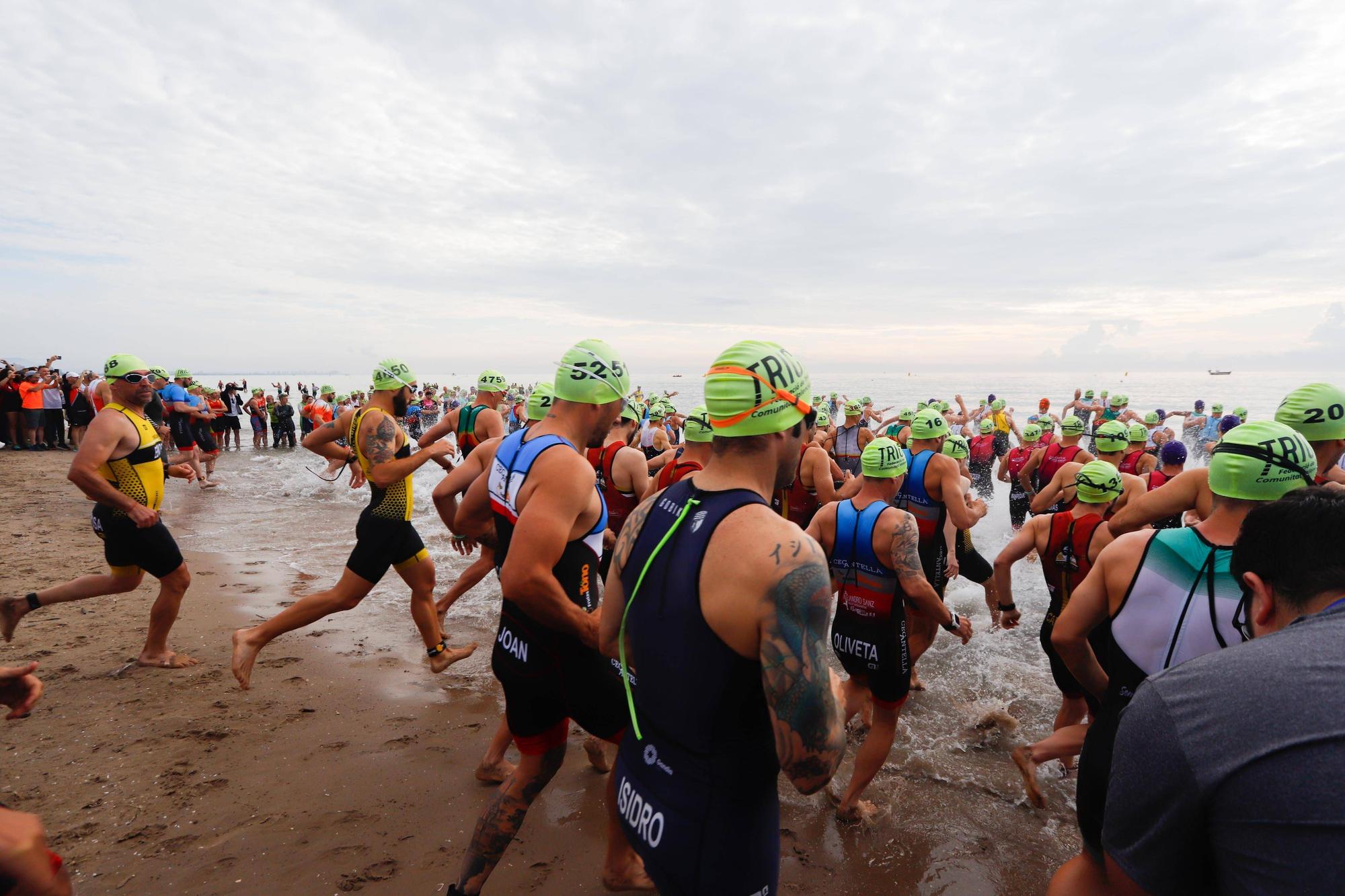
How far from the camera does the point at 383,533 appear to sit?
4469 mm

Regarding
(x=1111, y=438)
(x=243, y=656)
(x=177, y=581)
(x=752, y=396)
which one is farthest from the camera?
(x=1111, y=438)

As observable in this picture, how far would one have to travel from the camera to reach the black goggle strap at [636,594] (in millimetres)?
→ 1719

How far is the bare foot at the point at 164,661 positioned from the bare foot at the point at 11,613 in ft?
2.64

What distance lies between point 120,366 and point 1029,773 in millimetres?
6779

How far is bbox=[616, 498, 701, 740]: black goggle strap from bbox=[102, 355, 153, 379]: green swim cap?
4.92m

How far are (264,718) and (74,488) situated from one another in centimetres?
1158

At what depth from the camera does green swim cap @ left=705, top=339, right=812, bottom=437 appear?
1.77 meters

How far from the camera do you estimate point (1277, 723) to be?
96 cm

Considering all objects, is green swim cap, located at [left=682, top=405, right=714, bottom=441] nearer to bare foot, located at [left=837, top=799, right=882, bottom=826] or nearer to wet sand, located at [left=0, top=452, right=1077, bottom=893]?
wet sand, located at [left=0, top=452, right=1077, bottom=893]

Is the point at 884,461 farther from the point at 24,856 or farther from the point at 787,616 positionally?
the point at 24,856

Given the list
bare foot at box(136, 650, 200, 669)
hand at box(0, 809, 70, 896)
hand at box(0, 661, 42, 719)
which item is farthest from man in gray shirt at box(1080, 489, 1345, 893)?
bare foot at box(136, 650, 200, 669)

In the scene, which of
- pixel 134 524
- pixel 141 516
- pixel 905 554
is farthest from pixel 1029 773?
pixel 134 524

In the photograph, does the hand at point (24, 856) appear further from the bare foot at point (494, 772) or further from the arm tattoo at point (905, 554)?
the arm tattoo at point (905, 554)

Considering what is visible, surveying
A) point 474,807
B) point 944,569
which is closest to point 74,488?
point 474,807
